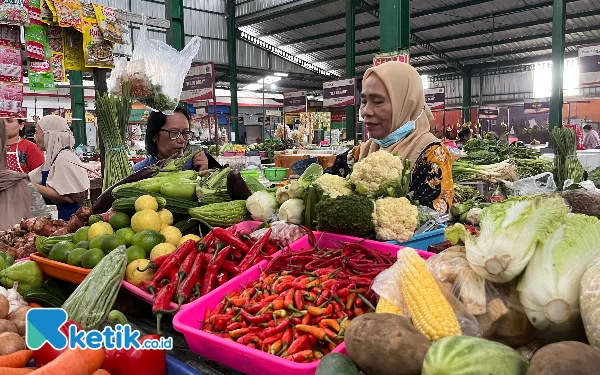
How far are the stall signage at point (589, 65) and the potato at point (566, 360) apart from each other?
800 cm

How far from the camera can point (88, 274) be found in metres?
1.96

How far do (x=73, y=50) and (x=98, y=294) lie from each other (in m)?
3.27

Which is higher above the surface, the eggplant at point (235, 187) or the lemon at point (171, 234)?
the eggplant at point (235, 187)

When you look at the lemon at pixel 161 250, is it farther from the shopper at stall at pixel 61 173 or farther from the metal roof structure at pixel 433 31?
the metal roof structure at pixel 433 31

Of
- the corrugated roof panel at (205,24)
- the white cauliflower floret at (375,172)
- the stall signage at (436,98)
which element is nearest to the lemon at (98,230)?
the white cauliflower floret at (375,172)

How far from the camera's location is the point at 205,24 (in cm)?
2103

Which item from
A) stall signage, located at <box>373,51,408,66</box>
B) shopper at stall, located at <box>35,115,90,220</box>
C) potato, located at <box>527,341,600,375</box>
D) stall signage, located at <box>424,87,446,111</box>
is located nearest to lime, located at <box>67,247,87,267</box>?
potato, located at <box>527,341,600,375</box>

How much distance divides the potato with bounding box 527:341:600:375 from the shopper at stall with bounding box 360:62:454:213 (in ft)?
7.02

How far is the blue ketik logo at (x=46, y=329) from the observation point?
1.34 m

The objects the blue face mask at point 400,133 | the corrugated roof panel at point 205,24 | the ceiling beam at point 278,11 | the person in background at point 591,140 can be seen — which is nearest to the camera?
the blue face mask at point 400,133

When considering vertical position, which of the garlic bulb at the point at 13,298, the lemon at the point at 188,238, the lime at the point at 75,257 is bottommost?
the garlic bulb at the point at 13,298

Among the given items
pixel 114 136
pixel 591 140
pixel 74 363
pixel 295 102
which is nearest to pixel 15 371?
pixel 74 363

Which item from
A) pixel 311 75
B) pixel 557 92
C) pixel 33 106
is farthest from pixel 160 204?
pixel 311 75

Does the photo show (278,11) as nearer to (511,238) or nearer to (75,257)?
(75,257)
